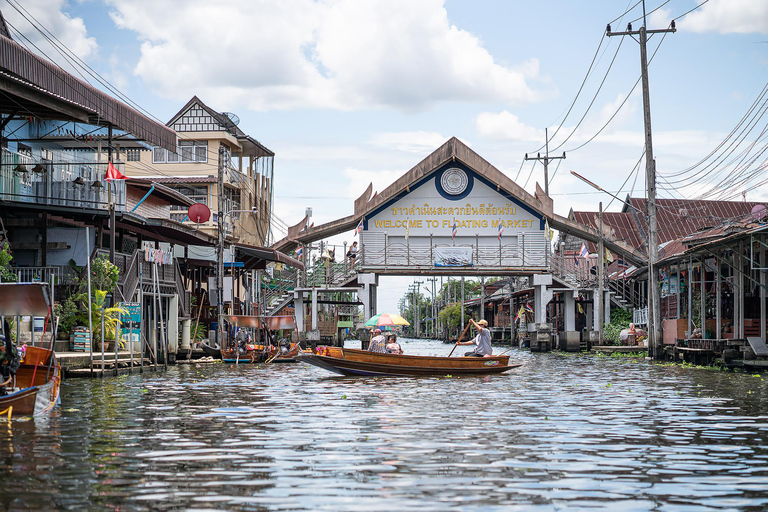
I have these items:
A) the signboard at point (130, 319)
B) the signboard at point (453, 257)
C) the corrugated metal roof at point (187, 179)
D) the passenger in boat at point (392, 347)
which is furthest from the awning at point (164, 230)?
the signboard at point (453, 257)

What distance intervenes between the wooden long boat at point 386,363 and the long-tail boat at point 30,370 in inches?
439

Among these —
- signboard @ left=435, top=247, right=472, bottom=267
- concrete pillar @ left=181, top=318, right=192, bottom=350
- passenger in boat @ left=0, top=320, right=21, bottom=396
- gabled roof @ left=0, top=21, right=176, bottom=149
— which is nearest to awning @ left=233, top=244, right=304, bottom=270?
concrete pillar @ left=181, top=318, right=192, bottom=350

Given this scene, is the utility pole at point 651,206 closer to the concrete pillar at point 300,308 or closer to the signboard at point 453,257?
the signboard at point 453,257

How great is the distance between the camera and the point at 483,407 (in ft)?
59.5

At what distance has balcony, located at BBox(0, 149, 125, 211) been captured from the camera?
3128cm

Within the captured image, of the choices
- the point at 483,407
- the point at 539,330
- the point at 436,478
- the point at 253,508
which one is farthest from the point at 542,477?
the point at 539,330

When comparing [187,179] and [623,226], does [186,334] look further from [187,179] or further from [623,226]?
[623,226]

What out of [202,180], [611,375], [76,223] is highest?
[202,180]

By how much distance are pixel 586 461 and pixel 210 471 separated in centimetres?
431

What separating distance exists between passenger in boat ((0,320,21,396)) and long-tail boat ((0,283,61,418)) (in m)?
0.11

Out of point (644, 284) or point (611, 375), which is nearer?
point (611, 375)

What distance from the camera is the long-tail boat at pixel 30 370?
1427 centimetres

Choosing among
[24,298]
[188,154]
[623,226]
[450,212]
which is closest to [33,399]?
[24,298]

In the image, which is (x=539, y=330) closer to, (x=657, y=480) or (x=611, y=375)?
(x=611, y=375)
